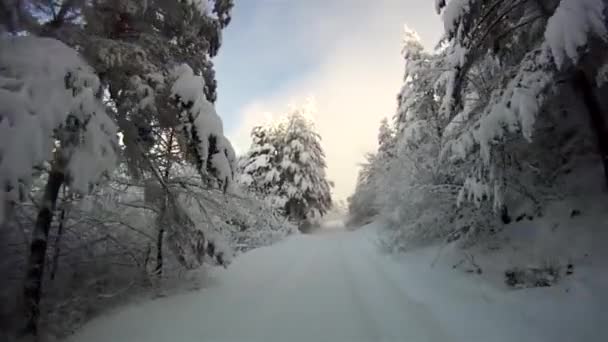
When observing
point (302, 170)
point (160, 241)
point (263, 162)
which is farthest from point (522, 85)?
point (302, 170)

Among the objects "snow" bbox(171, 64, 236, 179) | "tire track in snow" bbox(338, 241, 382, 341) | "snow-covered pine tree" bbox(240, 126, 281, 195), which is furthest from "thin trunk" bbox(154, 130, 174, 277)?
"snow-covered pine tree" bbox(240, 126, 281, 195)

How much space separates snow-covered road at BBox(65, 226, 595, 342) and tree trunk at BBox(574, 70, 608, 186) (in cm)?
247

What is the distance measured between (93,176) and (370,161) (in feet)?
86.6

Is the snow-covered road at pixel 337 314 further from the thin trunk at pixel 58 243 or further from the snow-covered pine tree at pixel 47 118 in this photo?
the snow-covered pine tree at pixel 47 118

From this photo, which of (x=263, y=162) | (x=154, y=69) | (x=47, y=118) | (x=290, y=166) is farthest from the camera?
(x=290, y=166)

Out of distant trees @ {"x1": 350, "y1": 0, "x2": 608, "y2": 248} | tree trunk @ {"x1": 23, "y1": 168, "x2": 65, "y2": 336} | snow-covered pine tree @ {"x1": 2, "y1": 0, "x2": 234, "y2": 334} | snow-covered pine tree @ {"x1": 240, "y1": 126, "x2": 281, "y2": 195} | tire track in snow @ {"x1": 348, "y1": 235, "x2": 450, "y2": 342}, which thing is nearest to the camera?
distant trees @ {"x1": 350, "y1": 0, "x2": 608, "y2": 248}

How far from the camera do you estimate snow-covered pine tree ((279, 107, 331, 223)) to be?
80.2 ft

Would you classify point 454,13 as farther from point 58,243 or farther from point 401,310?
point 58,243

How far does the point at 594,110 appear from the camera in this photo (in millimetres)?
4703

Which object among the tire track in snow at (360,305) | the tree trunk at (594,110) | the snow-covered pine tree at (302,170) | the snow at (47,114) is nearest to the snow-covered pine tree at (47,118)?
the snow at (47,114)

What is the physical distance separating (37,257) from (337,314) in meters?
4.03

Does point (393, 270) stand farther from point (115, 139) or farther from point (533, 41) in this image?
point (115, 139)

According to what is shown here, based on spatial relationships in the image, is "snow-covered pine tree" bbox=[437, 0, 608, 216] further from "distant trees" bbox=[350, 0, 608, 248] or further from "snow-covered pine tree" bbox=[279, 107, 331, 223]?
"snow-covered pine tree" bbox=[279, 107, 331, 223]

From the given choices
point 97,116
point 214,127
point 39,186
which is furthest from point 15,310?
point 214,127
